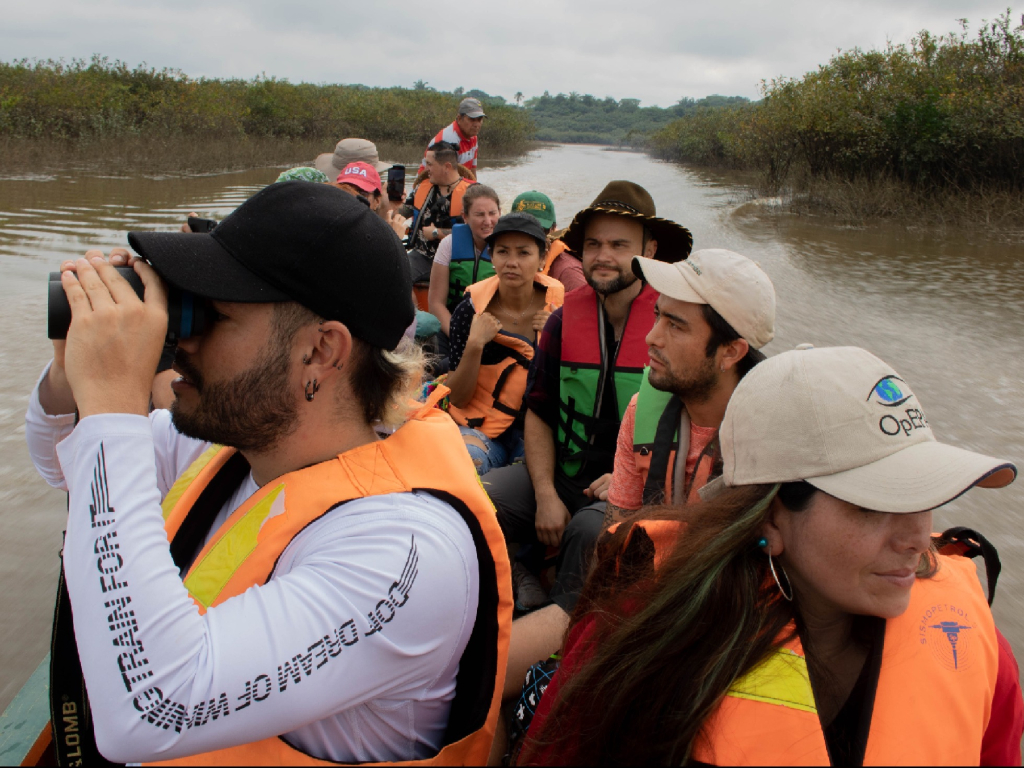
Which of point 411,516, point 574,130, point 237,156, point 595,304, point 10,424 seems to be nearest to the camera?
point 411,516

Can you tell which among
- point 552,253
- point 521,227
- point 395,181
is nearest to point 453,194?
point 395,181

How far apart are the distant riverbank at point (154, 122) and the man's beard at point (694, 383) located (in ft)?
51.3

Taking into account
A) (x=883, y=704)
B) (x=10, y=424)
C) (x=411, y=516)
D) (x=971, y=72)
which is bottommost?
(x=10, y=424)

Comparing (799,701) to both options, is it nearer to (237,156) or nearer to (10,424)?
(10,424)

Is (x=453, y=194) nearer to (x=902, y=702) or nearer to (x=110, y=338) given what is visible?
(x=110, y=338)

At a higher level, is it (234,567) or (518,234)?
(518,234)

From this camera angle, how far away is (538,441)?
3.09 metres

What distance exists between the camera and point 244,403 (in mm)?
1229

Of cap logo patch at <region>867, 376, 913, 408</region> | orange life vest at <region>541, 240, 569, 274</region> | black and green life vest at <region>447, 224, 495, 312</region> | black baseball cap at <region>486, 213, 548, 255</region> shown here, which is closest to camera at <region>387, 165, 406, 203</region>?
black and green life vest at <region>447, 224, 495, 312</region>

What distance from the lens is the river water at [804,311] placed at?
3.49 metres

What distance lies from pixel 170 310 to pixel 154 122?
20.5 m

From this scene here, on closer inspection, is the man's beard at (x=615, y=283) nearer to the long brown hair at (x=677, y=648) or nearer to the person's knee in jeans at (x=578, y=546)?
the person's knee in jeans at (x=578, y=546)

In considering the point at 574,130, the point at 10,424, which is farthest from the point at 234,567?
the point at 574,130

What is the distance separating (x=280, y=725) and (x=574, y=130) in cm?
9828
